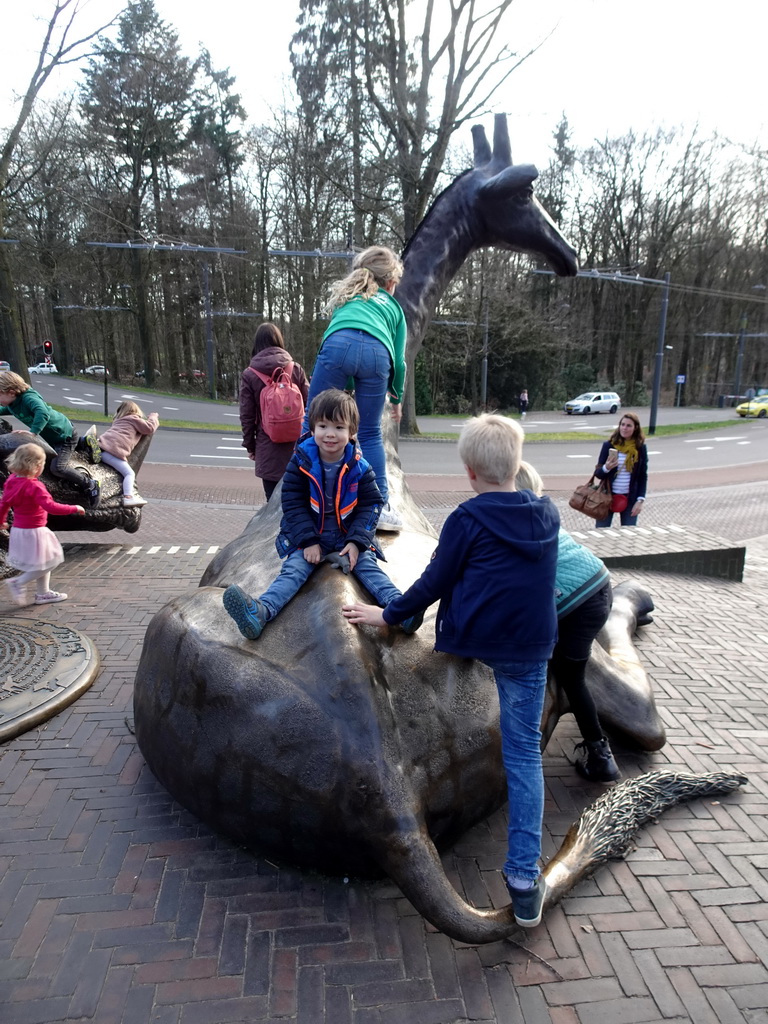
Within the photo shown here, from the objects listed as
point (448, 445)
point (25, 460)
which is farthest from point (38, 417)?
point (448, 445)

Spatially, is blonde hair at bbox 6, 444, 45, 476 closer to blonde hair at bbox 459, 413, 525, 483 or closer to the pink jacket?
the pink jacket

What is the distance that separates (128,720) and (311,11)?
22.8m

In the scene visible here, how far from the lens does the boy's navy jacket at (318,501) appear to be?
2.98m

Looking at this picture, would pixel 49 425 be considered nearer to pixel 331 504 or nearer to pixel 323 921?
pixel 331 504

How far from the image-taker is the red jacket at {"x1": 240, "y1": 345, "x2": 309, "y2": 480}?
5.51 meters

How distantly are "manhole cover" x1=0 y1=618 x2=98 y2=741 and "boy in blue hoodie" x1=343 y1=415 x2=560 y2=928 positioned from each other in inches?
102

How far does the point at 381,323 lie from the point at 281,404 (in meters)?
1.77

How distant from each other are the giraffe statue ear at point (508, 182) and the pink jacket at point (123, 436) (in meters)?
3.89

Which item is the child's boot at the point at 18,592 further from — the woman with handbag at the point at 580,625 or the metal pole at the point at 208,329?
the metal pole at the point at 208,329

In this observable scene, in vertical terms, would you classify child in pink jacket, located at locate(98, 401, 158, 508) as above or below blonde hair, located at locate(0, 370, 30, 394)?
below

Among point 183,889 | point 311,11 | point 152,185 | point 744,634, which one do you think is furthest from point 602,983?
point 152,185

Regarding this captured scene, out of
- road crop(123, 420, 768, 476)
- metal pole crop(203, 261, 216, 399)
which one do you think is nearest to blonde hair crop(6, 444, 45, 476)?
road crop(123, 420, 768, 476)

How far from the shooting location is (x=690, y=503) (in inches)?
524

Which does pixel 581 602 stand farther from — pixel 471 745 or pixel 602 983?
pixel 602 983
